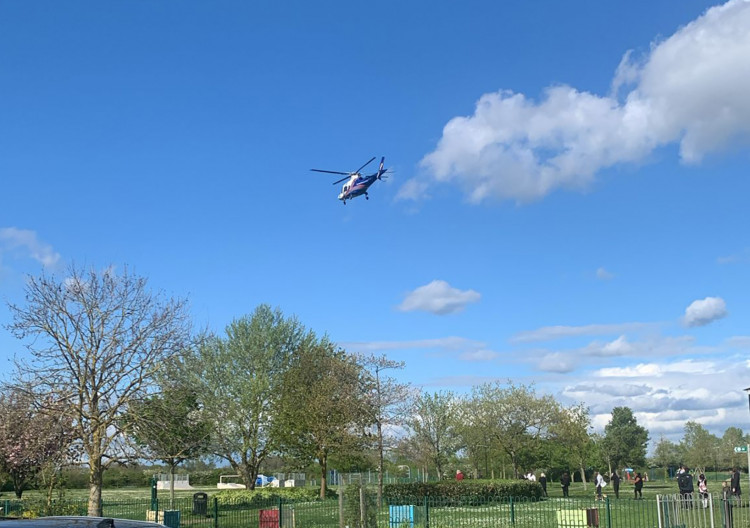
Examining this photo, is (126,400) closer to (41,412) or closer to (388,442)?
(41,412)

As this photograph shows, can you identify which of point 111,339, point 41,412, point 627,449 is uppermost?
point 111,339

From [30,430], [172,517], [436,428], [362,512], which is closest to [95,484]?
[30,430]

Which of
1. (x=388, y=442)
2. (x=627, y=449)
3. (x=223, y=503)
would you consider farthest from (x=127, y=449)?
(x=627, y=449)

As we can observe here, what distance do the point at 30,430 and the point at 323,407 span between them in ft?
78.7

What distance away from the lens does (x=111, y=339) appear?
973 inches

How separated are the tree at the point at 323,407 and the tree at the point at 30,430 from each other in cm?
2178

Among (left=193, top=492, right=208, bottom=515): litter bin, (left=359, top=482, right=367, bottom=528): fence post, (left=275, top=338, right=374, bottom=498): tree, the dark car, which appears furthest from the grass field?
the dark car

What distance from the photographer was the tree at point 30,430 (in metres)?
24.0

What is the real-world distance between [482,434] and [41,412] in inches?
1660

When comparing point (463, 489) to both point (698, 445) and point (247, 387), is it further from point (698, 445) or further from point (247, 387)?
point (698, 445)

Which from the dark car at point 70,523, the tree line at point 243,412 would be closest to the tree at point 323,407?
the tree line at point 243,412

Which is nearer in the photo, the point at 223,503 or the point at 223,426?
the point at 223,503

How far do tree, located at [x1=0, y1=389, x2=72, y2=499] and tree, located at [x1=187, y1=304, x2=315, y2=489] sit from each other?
2334 cm

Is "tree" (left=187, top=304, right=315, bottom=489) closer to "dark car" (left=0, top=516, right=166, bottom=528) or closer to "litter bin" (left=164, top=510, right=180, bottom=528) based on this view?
"litter bin" (left=164, top=510, right=180, bottom=528)
